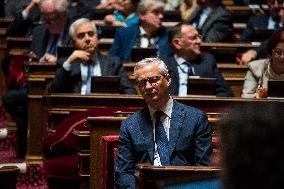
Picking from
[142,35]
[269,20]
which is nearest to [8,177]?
[142,35]

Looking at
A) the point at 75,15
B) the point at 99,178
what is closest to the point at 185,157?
the point at 99,178

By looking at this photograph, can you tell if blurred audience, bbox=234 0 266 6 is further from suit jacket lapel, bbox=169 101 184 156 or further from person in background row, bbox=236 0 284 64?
suit jacket lapel, bbox=169 101 184 156

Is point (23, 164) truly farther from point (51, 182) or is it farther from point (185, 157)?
point (185, 157)

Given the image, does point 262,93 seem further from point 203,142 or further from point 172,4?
point 172,4

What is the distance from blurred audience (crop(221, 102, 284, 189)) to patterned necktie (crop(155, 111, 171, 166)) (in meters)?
1.70

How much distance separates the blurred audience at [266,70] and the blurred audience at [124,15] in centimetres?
143

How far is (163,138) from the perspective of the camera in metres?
2.55

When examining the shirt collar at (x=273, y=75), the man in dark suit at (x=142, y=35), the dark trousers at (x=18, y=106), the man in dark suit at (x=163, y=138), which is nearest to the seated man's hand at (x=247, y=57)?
the man in dark suit at (x=142, y=35)

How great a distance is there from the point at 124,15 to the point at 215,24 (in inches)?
26.9

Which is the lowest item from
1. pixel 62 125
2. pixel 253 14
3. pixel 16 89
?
pixel 62 125

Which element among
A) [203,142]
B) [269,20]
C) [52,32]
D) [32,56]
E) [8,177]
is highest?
[269,20]

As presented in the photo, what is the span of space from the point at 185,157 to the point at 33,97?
1698 millimetres

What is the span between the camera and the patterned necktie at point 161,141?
253cm

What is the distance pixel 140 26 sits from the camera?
15.1 ft
